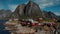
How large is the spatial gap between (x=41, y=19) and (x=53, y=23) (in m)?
0.86

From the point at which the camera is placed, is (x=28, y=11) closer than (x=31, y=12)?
Yes

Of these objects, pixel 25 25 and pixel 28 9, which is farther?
pixel 25 25

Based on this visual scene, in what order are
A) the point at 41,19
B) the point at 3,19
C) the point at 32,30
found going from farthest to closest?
1. the point at 3,19
2. the point at 41,19
3. the point at 32,30

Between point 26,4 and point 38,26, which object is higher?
point 26,4

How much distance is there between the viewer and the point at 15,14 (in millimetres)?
9727

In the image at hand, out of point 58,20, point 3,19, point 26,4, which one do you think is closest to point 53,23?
point 58,20

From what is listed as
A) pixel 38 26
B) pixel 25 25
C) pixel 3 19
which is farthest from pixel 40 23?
pixel 3 19

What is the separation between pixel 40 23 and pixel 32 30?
0.66 m

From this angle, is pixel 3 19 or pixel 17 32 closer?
pixel 17 32

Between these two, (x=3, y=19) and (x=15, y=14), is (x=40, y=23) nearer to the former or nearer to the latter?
(x=15, y=14)

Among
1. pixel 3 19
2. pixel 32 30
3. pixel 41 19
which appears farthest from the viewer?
pixel 3 19

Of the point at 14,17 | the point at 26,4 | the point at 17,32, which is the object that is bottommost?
the point at 17,32

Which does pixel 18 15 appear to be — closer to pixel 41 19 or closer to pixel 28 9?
pixel 28 9

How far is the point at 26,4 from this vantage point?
32.0 feet
